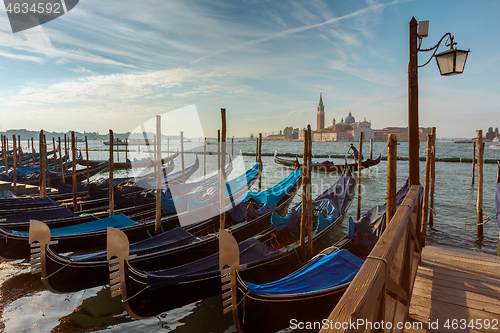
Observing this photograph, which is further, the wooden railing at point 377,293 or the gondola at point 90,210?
the gondola at point 90,210

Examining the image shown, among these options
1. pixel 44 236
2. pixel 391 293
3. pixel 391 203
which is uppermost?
pixel 391 203

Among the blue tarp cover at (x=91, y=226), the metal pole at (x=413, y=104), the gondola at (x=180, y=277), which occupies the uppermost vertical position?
the metal pole at (x=413, y=104)

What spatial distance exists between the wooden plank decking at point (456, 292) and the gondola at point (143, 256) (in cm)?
268

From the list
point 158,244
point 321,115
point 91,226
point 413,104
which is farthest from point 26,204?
point 321,115

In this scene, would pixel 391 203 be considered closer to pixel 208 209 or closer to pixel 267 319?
pixel 267 319

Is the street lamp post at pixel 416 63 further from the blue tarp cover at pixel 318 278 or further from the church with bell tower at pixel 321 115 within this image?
the church with bell tower at pixel 321 115

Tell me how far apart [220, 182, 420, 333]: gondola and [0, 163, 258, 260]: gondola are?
3206 millimetres

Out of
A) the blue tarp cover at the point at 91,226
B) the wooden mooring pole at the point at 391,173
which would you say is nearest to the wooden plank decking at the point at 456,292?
the wooden mooring pole at the point at 391,173

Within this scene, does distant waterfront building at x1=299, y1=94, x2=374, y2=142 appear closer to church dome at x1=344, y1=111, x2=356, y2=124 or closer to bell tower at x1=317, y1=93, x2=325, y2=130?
bell tower at x1=317, y1=93, x2=325, y2=130

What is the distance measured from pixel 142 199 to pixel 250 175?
4.26 m

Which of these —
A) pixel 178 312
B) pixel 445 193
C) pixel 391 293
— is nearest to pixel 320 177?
pixel 445 193

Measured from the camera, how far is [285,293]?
268cm

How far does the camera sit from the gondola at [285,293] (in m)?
2.48

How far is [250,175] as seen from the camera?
34.5 ft
